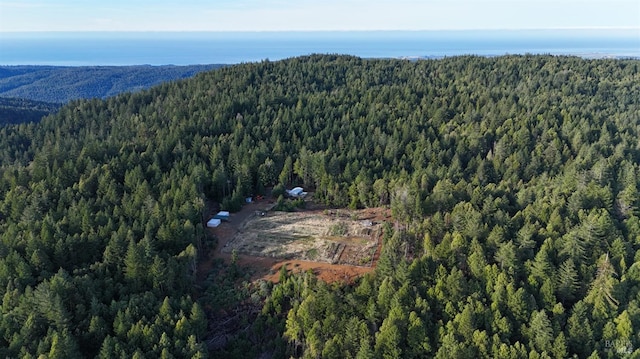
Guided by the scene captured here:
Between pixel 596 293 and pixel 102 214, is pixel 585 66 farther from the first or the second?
pixel 102 214

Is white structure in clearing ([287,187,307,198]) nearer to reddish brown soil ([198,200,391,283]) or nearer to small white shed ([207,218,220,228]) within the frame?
reddish brown soil ([198,200,391,283])

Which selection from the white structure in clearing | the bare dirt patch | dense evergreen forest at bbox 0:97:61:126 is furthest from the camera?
dense evergreen forest at bbox 0:97:61:126

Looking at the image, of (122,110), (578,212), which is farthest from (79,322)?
(122,110)

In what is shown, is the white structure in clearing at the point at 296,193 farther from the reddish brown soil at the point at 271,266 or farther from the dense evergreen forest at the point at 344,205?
the reddish brown soil at the point at 271,266

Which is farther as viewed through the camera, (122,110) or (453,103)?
(122,110)

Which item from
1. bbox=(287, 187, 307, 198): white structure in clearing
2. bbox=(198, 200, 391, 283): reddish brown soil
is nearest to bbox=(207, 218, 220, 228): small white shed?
bbox=(198, 200, 391, 283): reddish brown soil

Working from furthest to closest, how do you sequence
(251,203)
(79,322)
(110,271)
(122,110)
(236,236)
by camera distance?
(122,110) < (251,203) < (236,236) < (110,271) < (79,322)
